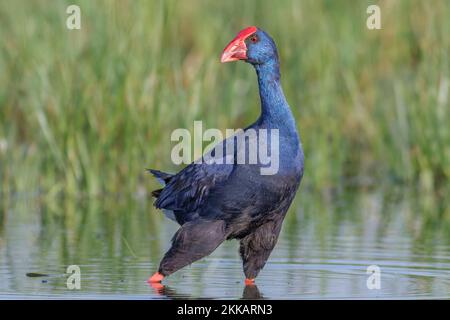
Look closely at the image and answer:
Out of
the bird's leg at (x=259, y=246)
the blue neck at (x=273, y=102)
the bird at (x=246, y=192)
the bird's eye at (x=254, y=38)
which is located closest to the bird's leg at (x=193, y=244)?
the bird at (x=246, y=192)

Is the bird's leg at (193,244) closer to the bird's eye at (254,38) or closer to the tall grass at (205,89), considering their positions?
the bird's eye at (254,38)

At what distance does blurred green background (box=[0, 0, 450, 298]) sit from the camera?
30.9ft

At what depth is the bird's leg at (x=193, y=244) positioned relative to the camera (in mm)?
7098

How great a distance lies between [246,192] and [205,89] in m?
4.13

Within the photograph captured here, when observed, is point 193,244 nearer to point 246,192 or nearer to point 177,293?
point 177,293

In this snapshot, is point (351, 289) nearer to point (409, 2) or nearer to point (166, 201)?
point (166, 201)

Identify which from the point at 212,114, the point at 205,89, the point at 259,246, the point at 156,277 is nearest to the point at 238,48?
Answer: the point at 259,246

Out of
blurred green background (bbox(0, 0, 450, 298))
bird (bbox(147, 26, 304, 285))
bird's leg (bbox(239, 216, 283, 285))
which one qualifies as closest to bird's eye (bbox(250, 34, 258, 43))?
bird (bbox(147, 26, 304, 285))

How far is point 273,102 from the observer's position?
7.16 metres

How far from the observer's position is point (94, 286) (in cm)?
695

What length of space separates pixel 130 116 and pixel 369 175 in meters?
2.91

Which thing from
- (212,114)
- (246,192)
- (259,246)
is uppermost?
(212,114)

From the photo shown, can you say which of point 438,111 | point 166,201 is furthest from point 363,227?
point 166,201

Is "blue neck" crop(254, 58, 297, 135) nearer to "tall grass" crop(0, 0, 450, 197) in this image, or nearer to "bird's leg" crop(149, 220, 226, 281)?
"bird's leg" crop(149, 220, 226, 281)
